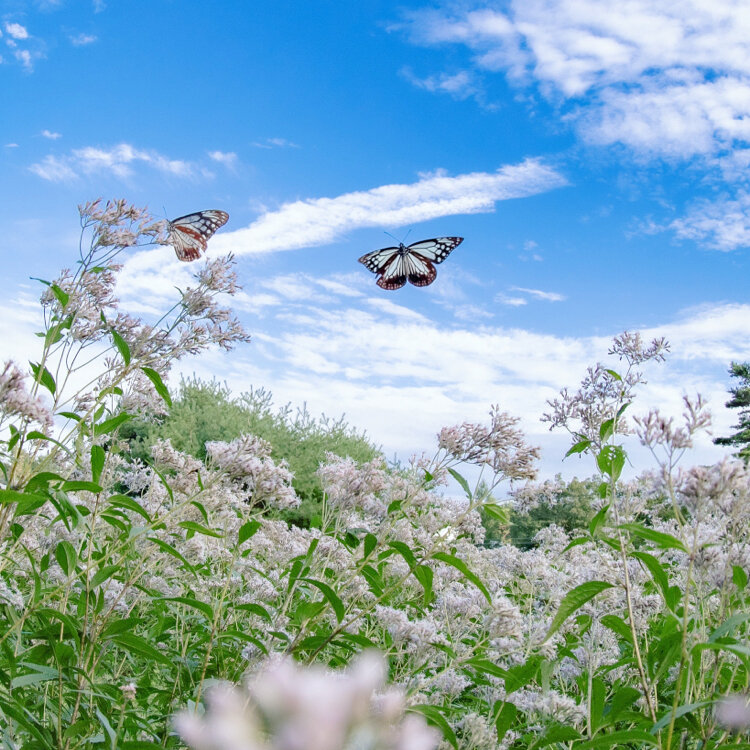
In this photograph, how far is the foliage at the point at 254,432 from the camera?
15.8m

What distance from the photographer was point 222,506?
371cm

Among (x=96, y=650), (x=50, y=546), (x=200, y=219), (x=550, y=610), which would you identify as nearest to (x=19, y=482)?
(x=96, y=650)

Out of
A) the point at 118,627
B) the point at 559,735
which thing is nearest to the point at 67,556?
the point at 118,627

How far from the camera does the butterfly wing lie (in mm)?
10258

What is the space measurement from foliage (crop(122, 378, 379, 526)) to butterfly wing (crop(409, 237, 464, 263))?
6342 mm

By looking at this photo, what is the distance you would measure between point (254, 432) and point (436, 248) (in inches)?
322

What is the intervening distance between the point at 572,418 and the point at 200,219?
5.24 m

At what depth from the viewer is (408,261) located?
434 inches

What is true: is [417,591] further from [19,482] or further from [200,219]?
[200,219]

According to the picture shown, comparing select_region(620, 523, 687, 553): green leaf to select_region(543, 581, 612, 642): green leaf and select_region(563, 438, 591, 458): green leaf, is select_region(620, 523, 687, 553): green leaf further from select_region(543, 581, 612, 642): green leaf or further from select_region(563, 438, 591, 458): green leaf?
select_region(563, 438, 591, 458): green leaf

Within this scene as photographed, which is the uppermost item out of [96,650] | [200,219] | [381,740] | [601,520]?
[200,219]

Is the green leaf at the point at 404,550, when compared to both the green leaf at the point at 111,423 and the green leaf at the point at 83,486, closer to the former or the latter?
the green leaf at the point at 83,486

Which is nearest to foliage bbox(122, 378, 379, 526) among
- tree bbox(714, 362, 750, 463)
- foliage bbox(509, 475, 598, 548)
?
foliage bbox(509, 475, 598, 548)

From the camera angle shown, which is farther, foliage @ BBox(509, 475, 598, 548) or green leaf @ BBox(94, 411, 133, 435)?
foliage @ BBox(509, 475, 598, 548)
